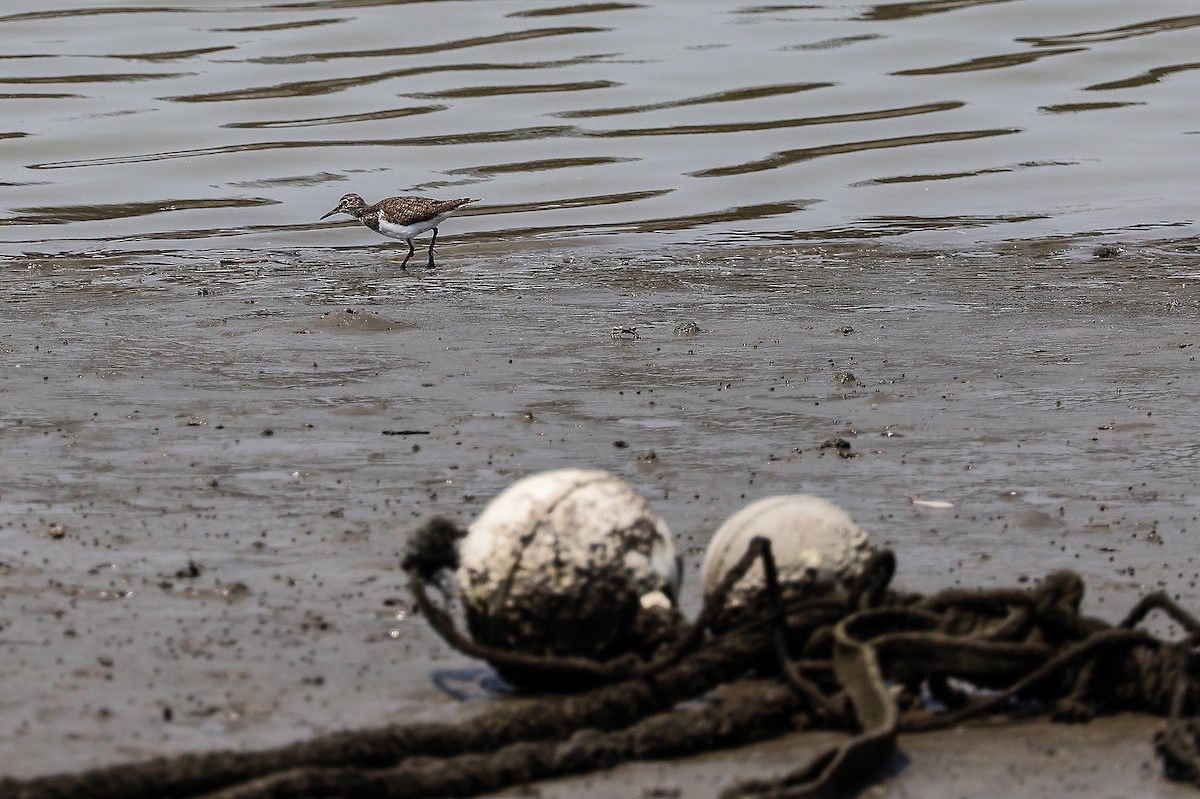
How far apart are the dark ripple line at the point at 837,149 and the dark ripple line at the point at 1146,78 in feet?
7.84

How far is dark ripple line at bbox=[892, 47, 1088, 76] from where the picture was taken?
23.0 meters

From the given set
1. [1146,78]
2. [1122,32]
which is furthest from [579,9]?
[1146,78]

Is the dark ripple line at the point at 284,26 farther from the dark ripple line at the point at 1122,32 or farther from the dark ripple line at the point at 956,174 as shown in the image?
the dark ripple line at the point at 956,174

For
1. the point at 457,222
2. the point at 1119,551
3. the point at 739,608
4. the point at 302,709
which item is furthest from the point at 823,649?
the point at 457,222

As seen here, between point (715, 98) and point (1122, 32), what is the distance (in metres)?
6.70

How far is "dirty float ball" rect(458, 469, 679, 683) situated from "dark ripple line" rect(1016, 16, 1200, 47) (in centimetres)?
2046

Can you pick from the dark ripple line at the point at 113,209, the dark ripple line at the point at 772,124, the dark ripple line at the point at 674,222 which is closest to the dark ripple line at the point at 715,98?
the dark ripple line at the point at 772,124

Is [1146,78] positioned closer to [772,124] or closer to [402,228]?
[772,124]

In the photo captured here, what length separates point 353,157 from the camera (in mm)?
19719

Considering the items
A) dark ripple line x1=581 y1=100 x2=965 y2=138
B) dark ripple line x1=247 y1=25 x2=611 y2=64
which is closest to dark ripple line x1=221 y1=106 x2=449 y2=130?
dark ripple line x1=581 y1=100 x2=965 y2=138

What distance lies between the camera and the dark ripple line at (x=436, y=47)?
2364 centimetres

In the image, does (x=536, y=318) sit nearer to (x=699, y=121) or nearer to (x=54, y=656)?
(x=54, y=656)

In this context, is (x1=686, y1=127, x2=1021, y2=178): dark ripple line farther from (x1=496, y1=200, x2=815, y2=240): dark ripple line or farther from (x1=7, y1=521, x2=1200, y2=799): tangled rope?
(x1=7, y1=521, x2=1200, y2=799): tangled rope

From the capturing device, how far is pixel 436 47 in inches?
959
